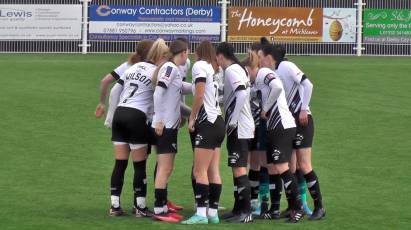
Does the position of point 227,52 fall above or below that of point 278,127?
above

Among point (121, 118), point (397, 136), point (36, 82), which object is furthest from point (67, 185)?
point (36, 82)

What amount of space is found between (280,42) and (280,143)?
21.5 m

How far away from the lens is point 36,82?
76.5 feet

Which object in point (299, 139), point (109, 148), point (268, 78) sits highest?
point (268, 78)

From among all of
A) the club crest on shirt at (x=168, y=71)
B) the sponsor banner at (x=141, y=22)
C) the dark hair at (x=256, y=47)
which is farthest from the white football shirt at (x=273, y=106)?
the sponsor banner at (x=141, y=22)

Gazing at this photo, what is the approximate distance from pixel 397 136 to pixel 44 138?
19.2 ft

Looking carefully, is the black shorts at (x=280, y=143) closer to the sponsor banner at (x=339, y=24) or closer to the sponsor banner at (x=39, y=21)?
the sponsor banner at (x=39, y=21)

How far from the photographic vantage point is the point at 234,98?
10602 mm

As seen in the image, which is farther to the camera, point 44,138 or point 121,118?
point 44,138

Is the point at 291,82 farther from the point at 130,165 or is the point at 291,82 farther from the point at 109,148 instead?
the point at 109,148

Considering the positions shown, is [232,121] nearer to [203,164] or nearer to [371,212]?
[203,164]

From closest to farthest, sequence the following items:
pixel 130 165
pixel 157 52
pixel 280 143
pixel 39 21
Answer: pixel 280 143 → pixel 157 52 → pixel 130 165 → pixel 39 21

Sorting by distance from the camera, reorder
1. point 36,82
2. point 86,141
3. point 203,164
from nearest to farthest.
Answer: point 203,164, point 86,141, point 36,82

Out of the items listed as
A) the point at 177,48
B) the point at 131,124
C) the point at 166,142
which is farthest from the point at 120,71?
the point at 166,142
